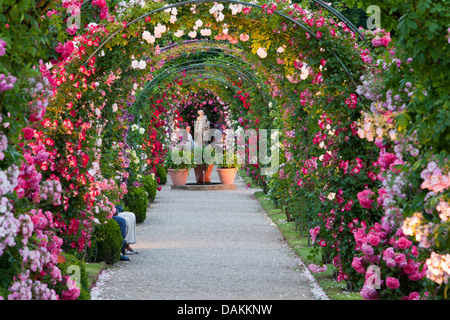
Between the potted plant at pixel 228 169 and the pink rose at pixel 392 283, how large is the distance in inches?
537

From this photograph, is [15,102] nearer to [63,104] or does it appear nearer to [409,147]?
[409,147]

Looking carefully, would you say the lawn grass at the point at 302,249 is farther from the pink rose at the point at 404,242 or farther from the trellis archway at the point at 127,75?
the pink rose at the point at 404,242

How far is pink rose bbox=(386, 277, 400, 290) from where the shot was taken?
13.9ft

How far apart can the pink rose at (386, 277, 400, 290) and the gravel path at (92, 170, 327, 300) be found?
5.48 ft

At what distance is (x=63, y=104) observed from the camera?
6.11m

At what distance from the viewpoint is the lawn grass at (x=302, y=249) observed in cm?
588

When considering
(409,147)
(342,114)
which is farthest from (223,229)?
(409,147)

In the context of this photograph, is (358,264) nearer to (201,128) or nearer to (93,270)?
(93,270)

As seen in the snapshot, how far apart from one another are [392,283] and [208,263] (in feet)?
11.7

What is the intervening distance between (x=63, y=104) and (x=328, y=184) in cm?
246

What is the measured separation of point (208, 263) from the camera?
7559 millimetres

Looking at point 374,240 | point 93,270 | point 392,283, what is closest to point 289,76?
point 93,270

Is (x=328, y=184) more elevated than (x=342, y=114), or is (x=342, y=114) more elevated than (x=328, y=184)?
(x=342, y=114)

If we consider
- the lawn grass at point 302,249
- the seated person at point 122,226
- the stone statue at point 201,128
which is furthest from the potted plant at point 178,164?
the seated person at point 122,226
